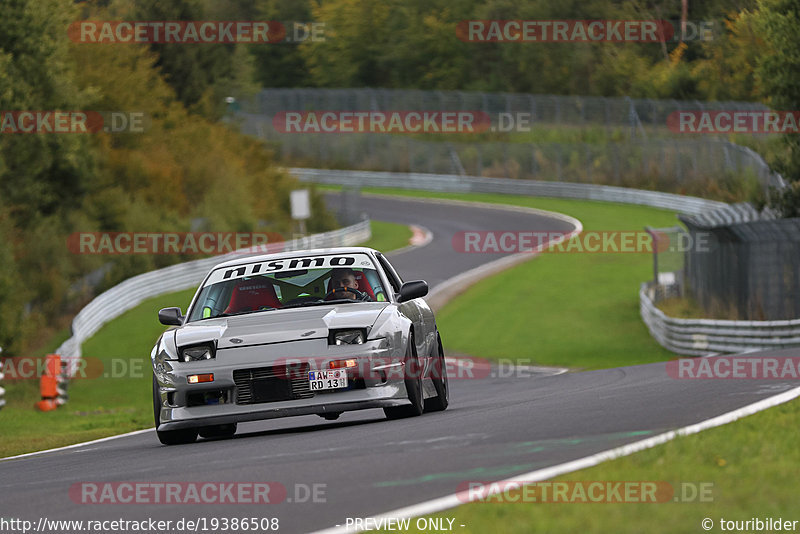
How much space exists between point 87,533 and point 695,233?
71.3 feet

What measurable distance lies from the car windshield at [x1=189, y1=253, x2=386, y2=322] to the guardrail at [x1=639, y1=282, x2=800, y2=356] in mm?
12168

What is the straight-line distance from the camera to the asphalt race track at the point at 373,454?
6.92 m

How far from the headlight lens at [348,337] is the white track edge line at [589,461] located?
2.84m

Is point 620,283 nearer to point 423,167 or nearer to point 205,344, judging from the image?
point 205,344

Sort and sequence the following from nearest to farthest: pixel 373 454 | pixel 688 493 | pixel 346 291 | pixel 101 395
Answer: pixel 688 493, pixel 373 454, pixel 346 291, pixel 101 395

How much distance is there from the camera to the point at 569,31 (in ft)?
299

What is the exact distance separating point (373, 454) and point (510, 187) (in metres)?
62.8

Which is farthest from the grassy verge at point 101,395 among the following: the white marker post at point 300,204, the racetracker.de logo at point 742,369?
the white marker post at point 300,204

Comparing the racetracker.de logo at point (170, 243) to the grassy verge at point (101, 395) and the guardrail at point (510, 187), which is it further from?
the guardrail at point (510, 187)

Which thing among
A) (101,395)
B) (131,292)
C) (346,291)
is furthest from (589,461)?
(131,292)

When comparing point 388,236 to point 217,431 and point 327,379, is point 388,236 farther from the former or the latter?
point 327,379

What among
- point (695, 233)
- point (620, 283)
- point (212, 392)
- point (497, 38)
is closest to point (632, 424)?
point (212, 392)

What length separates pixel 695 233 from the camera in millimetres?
26969

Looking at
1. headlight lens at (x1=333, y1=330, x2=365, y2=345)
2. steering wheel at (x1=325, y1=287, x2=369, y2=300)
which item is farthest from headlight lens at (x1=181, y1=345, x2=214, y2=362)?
steering wheel at (x1=325, y1=287, x2=369, y2=300)
